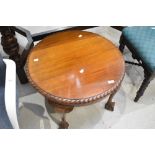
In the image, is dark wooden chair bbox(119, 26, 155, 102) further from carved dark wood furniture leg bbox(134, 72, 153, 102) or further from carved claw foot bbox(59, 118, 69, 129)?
carved claw foot bbox(59, 118, 69, 129)

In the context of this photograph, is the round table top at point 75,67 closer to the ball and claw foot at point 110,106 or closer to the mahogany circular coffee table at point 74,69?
the mahogany circular coffee table at point 74,69

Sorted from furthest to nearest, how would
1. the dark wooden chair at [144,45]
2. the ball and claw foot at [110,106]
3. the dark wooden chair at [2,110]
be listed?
the ball and claw foot at [110,106] → the dark wooden chair at [144,45] → the dark wooden chair at [2,110]

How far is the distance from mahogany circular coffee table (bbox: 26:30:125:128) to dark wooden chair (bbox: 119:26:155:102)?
0.21 meters

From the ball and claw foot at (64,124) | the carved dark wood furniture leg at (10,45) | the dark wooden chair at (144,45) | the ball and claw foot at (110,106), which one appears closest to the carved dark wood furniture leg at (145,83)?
the dark wooden chair at (144,45)

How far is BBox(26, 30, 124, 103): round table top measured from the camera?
3.46 feet

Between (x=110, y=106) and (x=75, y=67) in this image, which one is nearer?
(x=75, y=67)

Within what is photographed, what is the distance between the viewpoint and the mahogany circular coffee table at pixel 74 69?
1048 mm

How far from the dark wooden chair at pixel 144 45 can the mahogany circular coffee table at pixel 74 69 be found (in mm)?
212

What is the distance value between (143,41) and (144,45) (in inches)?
1.3

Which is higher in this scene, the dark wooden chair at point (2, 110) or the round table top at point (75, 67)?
the round table top at point (75, 67)

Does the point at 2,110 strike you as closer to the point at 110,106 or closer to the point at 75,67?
the point at 75,67

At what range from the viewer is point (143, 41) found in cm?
137

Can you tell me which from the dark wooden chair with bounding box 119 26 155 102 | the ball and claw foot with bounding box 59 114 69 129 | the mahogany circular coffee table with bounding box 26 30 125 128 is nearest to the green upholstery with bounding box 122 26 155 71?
the dark wooden chair with bounding box 119 26 155 102

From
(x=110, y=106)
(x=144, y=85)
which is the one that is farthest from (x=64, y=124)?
(x=144, y=85)
